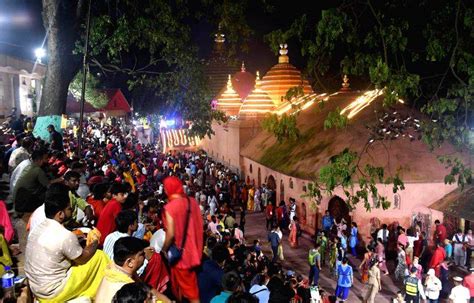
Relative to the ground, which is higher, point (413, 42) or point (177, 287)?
point (413, 42)

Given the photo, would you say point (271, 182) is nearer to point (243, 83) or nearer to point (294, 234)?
point (294, 234)

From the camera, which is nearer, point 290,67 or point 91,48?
point 91,48

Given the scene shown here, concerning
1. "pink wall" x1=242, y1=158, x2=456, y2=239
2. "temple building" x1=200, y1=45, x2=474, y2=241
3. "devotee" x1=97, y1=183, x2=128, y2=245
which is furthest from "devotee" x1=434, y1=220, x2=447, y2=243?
"devotee" x1=97, y1=183, x2=128, y2=245

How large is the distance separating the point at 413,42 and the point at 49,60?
996cm

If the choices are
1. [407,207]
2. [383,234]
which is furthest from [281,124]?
[407,207]

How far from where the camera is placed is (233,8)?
12383 mm

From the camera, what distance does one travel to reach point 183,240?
543cm

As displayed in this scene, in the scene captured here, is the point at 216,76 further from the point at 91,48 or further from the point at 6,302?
the point at 6,302

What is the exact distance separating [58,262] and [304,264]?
492 inches

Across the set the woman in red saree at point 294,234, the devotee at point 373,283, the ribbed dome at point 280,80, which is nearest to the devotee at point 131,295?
the devotee at point 373,283

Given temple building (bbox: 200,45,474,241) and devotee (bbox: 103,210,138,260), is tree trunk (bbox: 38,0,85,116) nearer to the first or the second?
temple building (bbox: 200,45,474,241)

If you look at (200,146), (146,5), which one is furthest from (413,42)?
(200,146)

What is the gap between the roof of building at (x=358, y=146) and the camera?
56.2ft

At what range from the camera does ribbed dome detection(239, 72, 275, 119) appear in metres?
30.5
